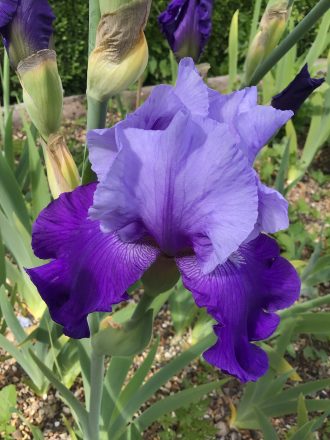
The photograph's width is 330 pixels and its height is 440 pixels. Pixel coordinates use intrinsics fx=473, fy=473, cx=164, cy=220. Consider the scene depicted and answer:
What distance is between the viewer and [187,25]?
932mm

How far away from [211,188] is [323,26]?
1.68 meters

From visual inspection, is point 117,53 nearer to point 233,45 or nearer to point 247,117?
point 247,117

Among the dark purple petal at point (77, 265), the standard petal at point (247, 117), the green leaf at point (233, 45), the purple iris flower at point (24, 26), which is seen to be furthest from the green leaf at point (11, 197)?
the green leaf at point (233, 45)

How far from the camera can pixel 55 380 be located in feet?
2.86

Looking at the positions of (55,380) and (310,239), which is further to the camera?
(310,239)

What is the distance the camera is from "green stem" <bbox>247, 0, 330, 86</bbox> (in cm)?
75

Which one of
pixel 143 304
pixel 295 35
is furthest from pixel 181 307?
pixel 295 35

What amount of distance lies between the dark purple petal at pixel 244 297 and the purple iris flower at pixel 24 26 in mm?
371

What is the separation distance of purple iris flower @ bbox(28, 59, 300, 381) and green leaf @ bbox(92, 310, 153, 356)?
0.07 metres

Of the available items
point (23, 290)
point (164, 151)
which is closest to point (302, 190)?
point (23, 290)

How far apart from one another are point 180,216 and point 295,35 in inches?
16.4

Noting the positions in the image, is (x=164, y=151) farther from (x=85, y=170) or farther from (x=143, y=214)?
(x=85, y=170)

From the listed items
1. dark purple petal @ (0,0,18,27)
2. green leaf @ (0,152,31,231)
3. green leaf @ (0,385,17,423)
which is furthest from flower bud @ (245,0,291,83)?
green leaf @ (0,385,17,423)

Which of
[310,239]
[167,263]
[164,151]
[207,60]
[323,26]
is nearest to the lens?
[164,151]
